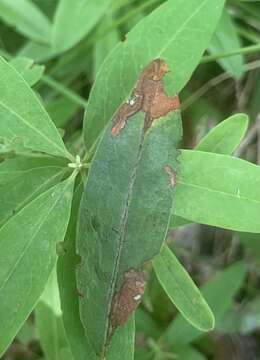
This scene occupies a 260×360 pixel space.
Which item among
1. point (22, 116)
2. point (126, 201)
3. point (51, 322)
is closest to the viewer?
point (126, 201)

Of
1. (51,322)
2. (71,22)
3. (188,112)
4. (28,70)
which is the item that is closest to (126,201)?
(28,70)

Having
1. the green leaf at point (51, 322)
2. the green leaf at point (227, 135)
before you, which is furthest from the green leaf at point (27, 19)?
the green leaf at point (227, 135)

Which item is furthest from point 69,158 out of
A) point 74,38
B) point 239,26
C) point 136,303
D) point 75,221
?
point 239,26

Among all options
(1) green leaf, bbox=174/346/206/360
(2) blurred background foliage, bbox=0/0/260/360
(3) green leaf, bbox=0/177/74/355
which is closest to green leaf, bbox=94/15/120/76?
(2) blurred background foliage, bbox=0/0/260/360

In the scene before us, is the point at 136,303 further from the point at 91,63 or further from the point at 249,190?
the point at 91,63

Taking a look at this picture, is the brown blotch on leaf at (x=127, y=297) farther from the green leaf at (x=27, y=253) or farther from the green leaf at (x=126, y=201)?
the green leaf at (x=27, y=253)

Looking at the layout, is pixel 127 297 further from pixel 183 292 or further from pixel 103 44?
pixel 103 44
